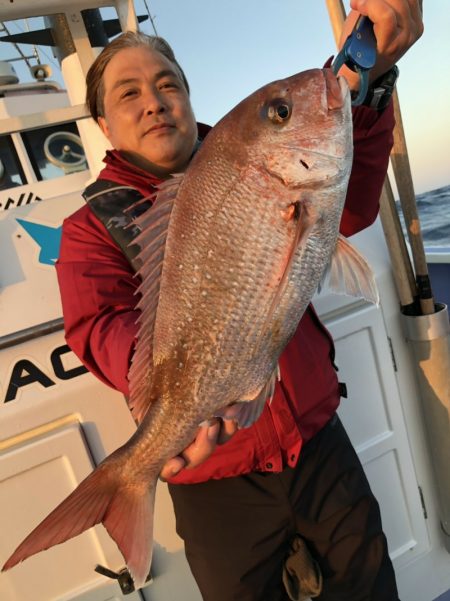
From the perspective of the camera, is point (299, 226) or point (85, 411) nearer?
point (299, 226)

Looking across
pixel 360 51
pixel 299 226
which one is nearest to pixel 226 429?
pixel 299 226

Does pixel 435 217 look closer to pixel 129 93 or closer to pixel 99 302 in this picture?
pixel 129 93

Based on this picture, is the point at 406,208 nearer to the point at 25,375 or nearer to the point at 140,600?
the point at 25,375

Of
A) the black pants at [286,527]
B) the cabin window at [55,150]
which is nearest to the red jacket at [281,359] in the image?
the black pants at [286,527]

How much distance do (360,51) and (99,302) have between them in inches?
42.6

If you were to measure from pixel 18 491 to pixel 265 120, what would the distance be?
1.77 metres

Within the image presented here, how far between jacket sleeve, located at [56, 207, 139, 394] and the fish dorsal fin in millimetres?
43

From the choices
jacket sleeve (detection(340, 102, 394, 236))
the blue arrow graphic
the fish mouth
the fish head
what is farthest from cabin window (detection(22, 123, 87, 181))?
the fish mouth

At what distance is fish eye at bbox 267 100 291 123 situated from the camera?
1175 mm

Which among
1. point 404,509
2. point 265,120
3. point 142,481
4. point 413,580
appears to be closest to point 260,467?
point 142,481

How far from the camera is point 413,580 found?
2.52 m

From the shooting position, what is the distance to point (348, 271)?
4.26 feet

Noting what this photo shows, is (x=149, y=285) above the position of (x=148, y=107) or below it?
below

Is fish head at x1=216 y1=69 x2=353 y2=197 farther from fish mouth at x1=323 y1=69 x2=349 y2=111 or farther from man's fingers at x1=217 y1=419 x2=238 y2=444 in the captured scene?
man's fingers at x1=217 y1=419 x2=238 y2=444
